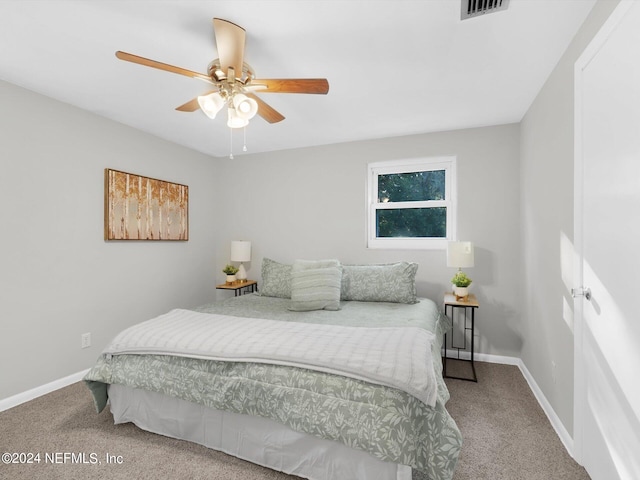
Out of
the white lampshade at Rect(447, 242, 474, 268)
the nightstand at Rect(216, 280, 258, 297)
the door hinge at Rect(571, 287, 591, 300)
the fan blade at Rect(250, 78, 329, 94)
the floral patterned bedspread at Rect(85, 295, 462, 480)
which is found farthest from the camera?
the nightstand at Rect(216, 280, 258, 297)

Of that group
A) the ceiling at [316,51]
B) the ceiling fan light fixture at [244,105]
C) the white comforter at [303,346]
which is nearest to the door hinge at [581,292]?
the white comforter at [303,346]

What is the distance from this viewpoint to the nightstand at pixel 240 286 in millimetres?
3768

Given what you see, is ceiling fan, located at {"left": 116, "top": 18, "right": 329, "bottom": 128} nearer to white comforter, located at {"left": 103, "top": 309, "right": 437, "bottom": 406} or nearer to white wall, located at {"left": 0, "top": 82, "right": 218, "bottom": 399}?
white comforter, located at {"left": 103, "top": 309, "right": 437, "bottom": 406}

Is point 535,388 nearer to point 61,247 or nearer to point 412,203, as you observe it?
point 412,203

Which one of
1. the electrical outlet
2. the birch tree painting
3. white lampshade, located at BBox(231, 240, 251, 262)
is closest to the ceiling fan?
the birch tree painting

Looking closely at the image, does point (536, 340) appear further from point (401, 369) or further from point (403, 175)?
point (403, 175)

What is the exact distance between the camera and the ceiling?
1.58 metres

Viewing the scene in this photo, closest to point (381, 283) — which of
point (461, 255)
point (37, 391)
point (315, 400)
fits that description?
point (461, 255)

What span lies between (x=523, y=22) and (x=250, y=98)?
1.54 m

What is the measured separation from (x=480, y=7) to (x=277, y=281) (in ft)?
9.09

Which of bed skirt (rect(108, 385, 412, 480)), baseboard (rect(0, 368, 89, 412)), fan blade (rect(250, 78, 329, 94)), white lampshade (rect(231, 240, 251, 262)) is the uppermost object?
fan blade (rect(250, 78, 329, 94))

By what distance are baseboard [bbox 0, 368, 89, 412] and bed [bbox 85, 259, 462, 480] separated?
2.73 feet

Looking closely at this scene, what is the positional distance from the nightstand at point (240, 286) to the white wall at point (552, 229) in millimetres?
2986

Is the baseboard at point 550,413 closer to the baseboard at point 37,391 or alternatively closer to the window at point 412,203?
the window at point 412,203
